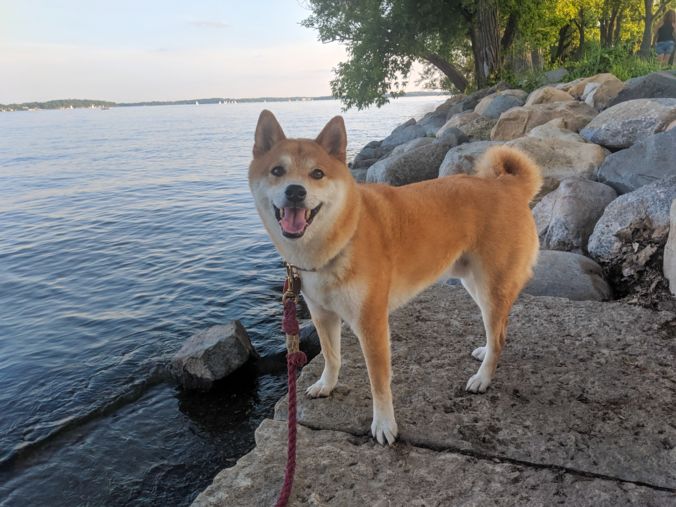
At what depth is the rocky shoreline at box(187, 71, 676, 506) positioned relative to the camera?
2.37 m

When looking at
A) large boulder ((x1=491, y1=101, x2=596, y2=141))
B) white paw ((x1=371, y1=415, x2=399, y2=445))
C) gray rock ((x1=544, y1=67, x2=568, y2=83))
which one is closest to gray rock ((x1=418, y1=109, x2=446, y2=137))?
gray rock ((x1=544, y1=67, x2=568, y2=83))

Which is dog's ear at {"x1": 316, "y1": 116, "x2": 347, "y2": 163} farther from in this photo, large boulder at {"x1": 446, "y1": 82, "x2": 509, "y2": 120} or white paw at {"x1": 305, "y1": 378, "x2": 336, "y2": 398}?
large boulder at {"x1": 446, "y1": 82, "x2": 509, "y2": 120}

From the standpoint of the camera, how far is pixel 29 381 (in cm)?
550

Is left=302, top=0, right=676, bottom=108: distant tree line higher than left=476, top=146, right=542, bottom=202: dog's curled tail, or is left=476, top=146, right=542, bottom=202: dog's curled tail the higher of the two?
left=302, top=0, right=676, bottom=108: distant tree line

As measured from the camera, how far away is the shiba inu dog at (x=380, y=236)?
2.71 metres

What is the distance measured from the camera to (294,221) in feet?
8.57

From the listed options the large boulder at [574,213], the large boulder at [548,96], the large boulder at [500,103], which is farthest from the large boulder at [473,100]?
the large boulder at [574,213]

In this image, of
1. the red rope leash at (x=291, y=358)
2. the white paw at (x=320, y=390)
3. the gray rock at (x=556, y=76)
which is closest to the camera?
the red rope leash at (x=291, y=358)

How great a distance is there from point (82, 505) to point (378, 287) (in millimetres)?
3066

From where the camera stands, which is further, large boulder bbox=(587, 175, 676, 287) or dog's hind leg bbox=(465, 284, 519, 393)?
large boulder bbox=(587, 175, 676, 287)

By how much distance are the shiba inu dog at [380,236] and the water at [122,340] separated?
1.94 metres

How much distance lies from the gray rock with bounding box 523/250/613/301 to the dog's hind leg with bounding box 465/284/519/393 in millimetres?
1631

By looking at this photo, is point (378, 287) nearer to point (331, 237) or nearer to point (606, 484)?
point (331, 237)

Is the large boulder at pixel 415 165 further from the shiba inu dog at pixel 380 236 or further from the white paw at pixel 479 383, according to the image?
the white paw at pixel 479 383
